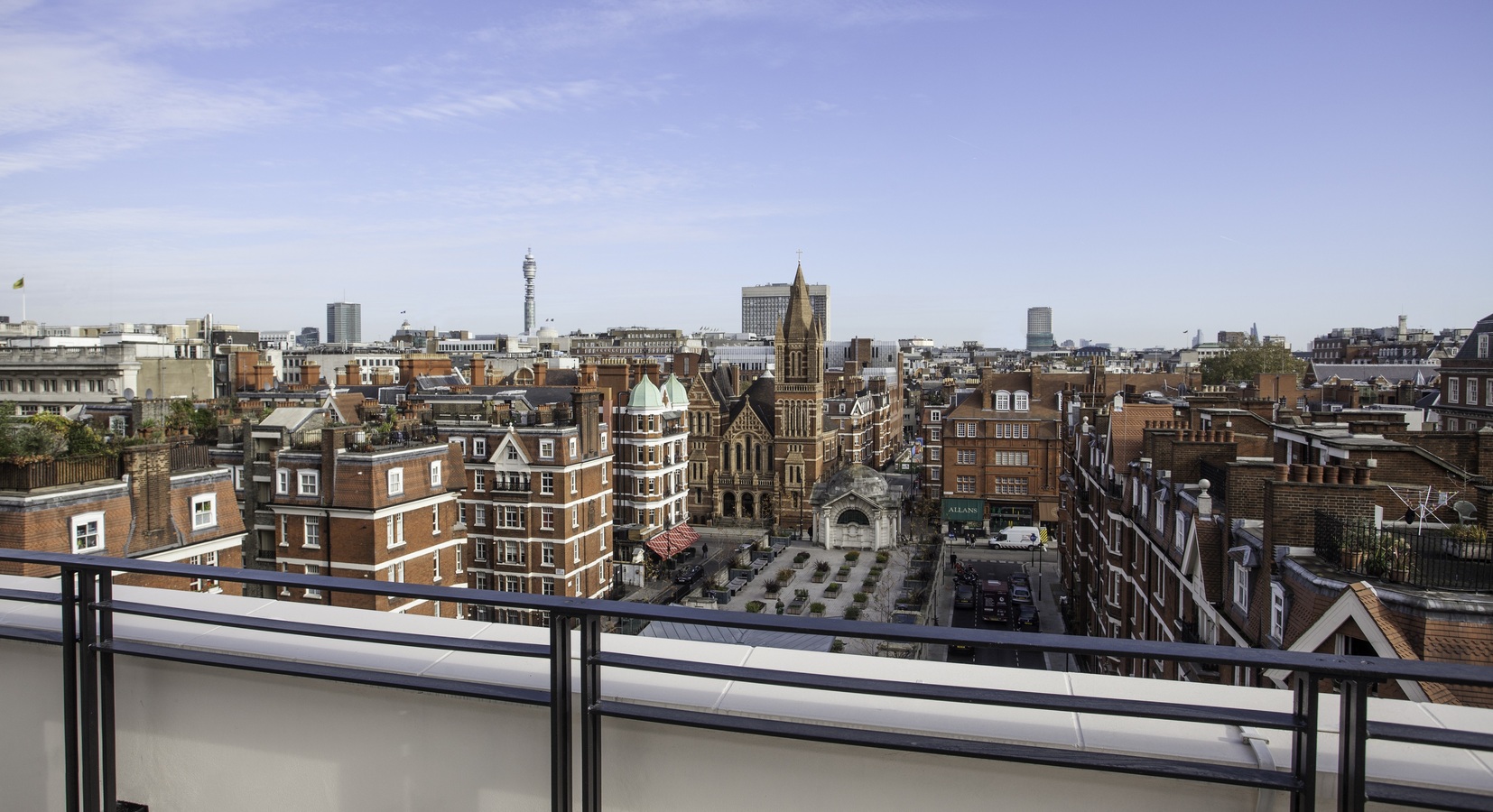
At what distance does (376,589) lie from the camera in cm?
432

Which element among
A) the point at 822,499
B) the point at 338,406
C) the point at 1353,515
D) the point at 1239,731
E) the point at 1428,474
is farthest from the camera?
the point at 822,499

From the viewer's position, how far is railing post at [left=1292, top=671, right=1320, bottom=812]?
10.0 ft

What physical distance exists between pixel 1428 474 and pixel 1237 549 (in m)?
4.89

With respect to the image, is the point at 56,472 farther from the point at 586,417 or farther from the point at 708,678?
the point at 708,678

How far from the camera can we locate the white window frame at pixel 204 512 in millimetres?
24094

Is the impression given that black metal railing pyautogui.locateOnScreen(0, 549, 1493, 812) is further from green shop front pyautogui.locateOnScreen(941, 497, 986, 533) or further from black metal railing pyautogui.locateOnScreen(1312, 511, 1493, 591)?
green shop front pyautogui.locateOnScreen(941, 497, 986, 533)

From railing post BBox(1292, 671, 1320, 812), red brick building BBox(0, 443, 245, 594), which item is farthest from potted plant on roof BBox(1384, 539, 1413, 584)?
red brick building BBox(0, 443, 245, 594)

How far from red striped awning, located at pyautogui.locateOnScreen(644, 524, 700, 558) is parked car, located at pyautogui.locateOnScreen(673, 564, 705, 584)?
1176 millimetres

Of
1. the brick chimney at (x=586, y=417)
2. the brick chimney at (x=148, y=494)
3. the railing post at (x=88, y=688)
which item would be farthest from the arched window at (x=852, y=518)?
the railing post at (x=88, y=688)

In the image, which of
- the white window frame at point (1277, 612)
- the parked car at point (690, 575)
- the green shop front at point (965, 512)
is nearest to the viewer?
the white window frame at point (1277, 612)

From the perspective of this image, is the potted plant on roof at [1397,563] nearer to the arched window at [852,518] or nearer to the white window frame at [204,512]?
the white window frame at [204,512]

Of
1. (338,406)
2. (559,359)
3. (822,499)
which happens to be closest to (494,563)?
(338,406)

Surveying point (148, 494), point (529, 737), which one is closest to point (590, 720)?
point (529, 737)

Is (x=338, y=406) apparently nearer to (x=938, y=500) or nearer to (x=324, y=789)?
(x=938, y=500)
